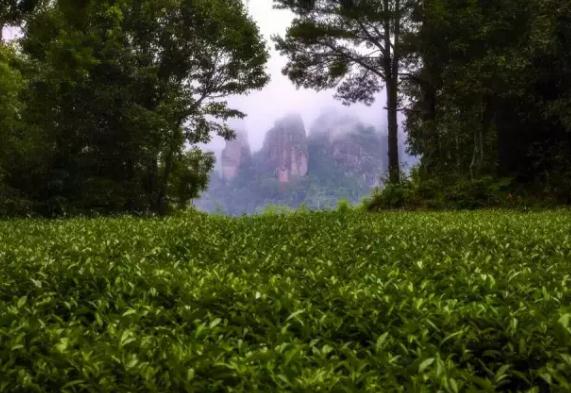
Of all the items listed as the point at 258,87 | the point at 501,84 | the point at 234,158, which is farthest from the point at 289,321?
the point at 234,158

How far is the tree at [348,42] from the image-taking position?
2470 centimetres

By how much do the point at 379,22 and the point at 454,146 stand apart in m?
6.42

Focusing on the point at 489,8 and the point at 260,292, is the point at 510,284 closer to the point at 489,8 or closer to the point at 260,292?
the point at 260,292

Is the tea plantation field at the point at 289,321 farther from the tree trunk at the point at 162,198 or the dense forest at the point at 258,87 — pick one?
the tree trunk at the point at 162,198

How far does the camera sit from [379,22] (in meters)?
25.1

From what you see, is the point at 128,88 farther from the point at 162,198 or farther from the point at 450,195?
the point at 450,195

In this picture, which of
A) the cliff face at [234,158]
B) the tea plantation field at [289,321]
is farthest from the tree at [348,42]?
the cliff face at [234,158]

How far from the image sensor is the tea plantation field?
2.79 meters

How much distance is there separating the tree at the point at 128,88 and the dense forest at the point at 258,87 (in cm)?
6

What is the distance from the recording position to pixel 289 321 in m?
3.77

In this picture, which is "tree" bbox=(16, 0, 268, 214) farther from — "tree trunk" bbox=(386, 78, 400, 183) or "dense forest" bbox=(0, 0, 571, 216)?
"tree trunk" bbox=(386, 78, 400, 183)

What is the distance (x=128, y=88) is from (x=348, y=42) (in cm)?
1071

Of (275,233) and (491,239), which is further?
(275,233)

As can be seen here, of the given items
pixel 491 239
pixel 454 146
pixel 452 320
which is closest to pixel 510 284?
pixel 452 320
